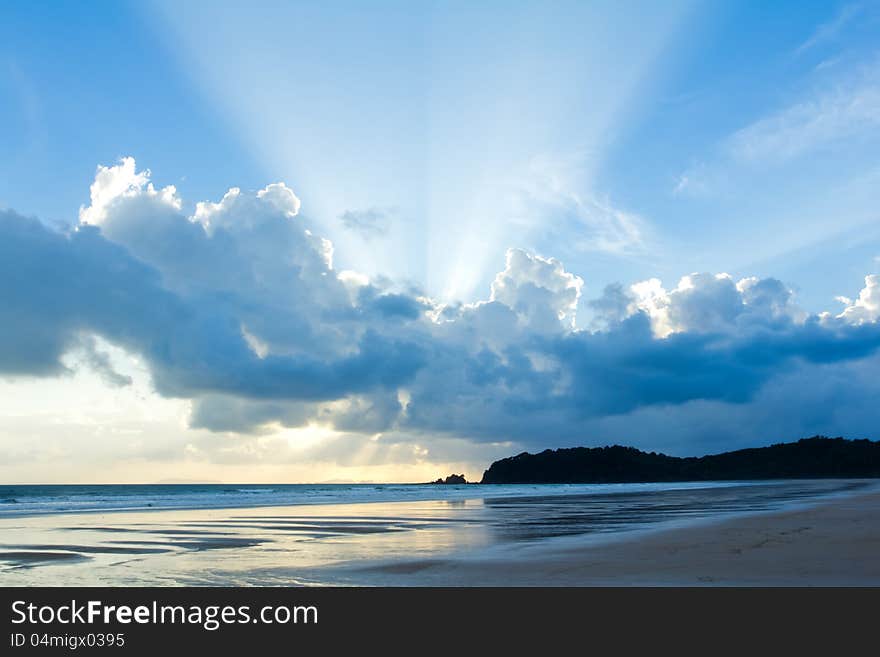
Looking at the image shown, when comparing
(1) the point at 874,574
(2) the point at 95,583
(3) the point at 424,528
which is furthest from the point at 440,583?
(3) the point at 424,528

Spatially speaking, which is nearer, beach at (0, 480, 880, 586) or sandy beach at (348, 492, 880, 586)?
sandy beach at (348, 492, 880, 586)

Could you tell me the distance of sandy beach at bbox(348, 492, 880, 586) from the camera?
12.0m

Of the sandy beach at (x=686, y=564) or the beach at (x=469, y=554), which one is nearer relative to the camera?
the sandy beach at (x=686, y=564)

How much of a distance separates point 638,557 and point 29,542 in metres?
18.6

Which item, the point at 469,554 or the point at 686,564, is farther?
the point at 469,554

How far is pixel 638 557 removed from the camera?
15.1 m

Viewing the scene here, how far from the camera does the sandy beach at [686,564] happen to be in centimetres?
1195

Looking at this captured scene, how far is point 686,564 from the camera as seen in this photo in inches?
545

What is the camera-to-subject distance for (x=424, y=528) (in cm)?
2711

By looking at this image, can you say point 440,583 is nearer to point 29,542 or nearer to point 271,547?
point 271,547
